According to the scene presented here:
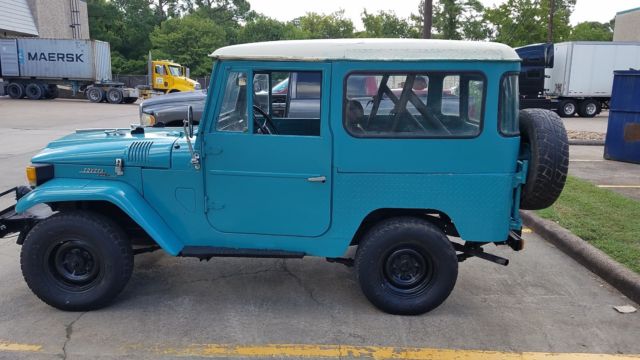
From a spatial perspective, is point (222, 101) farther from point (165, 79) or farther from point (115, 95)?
point (165, 79)

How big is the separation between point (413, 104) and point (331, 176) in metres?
0.80

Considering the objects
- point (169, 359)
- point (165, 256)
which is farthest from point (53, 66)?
point (169, 359)

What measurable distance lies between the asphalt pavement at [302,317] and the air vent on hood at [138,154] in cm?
114

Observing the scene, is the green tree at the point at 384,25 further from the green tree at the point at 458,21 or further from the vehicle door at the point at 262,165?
the vehicle door at the point at 262,165

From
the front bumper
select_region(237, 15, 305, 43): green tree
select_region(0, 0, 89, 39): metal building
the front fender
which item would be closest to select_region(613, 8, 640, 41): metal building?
select_region(237, 15, 305, 43): green tree

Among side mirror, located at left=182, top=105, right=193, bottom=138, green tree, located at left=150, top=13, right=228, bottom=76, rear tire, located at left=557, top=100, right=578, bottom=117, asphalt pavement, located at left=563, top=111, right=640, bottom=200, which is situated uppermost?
green tree, located at left=150, top=13, right=228, bottom=76

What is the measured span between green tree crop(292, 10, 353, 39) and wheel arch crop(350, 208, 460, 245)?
191 feet

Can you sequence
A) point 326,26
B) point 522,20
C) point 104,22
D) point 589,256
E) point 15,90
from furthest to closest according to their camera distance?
point 326,26, point 104,22, point 522,20, point 15,90, point 589,256

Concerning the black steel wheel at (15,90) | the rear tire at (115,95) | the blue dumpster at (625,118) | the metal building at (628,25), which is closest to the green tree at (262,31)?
the rear tire at (115,95)

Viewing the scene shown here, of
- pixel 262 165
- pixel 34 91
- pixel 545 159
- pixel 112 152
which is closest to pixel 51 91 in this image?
pixel 34 91

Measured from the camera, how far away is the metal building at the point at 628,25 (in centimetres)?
3725

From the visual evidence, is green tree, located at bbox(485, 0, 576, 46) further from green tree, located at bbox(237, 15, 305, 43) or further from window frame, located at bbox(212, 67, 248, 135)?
window frame, located at bbox(212, 67, 248, 135)

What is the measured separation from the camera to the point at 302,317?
13.3ft

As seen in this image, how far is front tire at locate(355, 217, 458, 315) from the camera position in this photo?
3.93m
